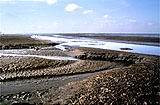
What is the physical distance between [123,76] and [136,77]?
113cm

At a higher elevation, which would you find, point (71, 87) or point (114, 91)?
point (114, 91)

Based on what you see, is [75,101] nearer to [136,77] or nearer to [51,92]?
[51,92]

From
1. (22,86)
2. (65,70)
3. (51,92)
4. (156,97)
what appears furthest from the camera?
(65,70)

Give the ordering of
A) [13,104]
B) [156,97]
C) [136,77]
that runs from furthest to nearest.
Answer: [136,77], [156,97], [13,104]

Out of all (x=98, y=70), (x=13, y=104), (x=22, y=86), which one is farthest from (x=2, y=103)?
(x=98, y=70)

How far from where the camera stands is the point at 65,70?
94.4ft

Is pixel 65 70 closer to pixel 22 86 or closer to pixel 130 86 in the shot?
pixel 22 86

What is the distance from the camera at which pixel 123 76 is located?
2352cm

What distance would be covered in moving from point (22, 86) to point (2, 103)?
5.08 meters

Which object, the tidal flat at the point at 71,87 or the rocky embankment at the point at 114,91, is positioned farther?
the tidal flat at the point at 71,87

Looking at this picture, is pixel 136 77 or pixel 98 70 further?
pixel 98 70

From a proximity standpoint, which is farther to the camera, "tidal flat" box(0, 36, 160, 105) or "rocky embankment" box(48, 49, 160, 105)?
"tidal flat" box(0, 36, 160, 105)

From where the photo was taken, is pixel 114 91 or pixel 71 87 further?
pixel 71 87

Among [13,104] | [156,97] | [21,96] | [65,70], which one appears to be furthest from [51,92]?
[65,70]
